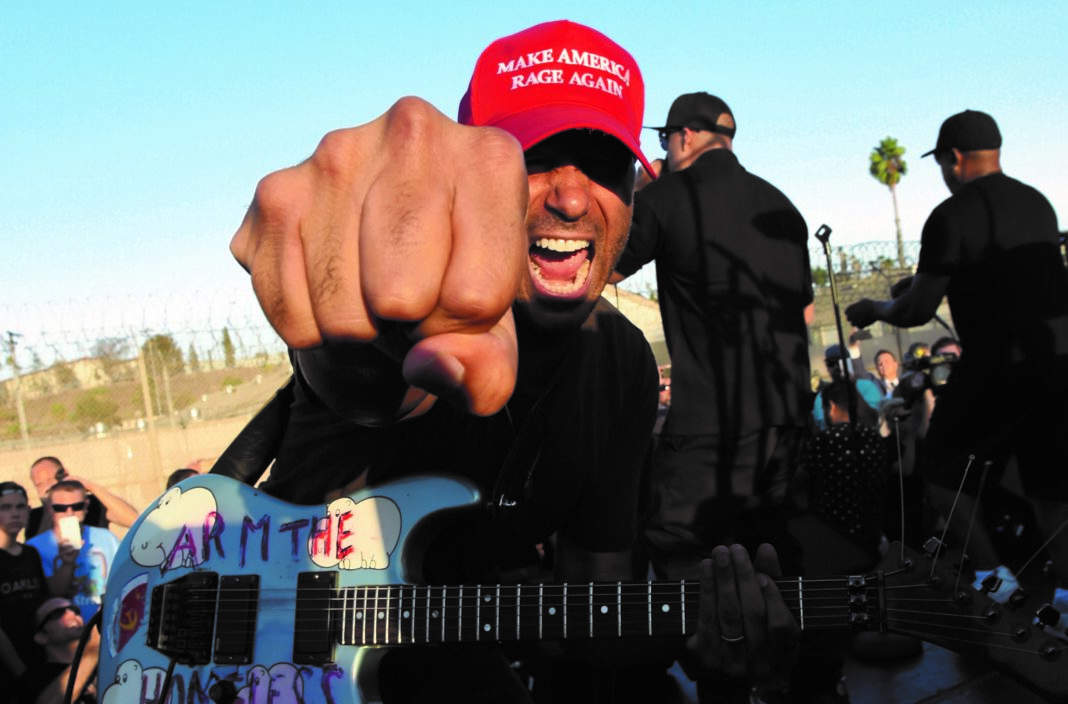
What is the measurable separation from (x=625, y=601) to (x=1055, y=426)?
219 centimetres

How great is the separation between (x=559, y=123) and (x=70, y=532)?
4.37m

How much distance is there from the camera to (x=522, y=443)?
2.38 metres

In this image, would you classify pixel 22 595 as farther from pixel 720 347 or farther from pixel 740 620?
pixel 740 620

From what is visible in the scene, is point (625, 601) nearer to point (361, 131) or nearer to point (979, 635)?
point (979, 635)

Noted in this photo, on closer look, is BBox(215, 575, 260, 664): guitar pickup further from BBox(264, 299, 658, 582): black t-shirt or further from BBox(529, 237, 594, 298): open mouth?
BBox(529, 237, 594, 298): open mouth

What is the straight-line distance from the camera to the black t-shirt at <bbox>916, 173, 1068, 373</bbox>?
12.5 ft

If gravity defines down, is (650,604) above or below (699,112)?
below

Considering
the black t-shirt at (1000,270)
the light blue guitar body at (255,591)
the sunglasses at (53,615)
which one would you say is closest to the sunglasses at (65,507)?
the sunglasses at (53,615)

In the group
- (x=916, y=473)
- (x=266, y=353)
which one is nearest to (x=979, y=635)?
(x=916, y=473)

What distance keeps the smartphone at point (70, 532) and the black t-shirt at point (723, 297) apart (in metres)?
3.56

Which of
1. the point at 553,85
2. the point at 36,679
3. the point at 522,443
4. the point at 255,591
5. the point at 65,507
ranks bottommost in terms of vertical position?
the point at 36,679

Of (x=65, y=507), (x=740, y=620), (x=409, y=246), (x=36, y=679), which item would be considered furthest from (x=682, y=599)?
(x=65, y=507)

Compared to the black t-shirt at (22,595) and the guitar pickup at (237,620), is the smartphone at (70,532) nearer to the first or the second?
the black t-shirt at (22,595)

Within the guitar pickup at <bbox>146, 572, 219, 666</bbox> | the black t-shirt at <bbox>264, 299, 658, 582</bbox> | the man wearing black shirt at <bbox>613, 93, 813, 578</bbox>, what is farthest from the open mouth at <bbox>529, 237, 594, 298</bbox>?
the guitar pickup at <bbox>146, 572, 219, 666</bbox>
